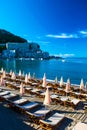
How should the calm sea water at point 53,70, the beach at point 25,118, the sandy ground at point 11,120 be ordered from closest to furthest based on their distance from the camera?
1. the sandy ground at point 11,120
2. the beach at point 25,118
3. the calm sea water at point 53,70

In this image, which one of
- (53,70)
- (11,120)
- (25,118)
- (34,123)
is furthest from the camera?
(53,70)

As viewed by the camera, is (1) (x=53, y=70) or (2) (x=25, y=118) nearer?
(2) (x=25, y=118)

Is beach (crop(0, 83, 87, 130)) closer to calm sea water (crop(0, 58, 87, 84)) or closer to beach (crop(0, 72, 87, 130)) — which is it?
beach (crop(0, 72, 87, 130))

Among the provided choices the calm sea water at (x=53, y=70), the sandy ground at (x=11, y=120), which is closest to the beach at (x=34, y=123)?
the sandy ground at (x=11, y=120)

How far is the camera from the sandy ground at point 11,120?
9.88 m

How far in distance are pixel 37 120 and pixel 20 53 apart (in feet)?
564

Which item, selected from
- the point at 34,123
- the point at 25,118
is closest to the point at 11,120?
the point at 25,118

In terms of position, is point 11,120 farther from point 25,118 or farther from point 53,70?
point 53,70

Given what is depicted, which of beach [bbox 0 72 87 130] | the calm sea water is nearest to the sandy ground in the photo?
beach [bbox 0 72 87 130]

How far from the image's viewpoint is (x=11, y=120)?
1075 cm

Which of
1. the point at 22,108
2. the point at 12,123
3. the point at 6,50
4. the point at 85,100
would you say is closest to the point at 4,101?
the point at 22,108

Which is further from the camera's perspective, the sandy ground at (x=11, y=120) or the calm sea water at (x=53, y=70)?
the calm sea water at (x=53, y=70)

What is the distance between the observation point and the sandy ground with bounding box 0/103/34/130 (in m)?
9.88

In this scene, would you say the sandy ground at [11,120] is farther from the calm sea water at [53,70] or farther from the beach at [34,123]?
the calm sea water at [53,70]
